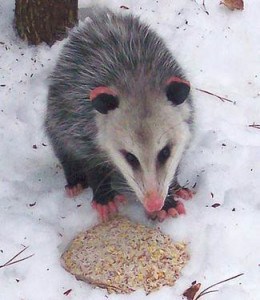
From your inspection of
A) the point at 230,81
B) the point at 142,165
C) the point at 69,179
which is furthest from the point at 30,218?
the point at 230,81

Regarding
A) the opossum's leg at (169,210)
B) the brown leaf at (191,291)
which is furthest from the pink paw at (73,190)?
the brown leaf at (191,291)

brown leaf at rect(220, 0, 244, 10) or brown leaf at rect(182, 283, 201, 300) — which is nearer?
brown leaf at rect(182, 283, 201, 300)

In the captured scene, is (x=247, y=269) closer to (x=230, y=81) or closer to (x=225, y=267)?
(x=225, y=267)

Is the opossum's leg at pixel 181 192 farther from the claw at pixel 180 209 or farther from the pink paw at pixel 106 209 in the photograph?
the pink paw at pixel 106 209

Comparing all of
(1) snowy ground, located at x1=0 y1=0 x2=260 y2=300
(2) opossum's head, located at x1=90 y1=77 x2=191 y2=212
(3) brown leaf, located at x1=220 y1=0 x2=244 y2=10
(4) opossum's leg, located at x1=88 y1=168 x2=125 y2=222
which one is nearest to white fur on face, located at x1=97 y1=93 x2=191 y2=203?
(2) opossum's head, located at x1=90 y1=77 x2=191 y2=212

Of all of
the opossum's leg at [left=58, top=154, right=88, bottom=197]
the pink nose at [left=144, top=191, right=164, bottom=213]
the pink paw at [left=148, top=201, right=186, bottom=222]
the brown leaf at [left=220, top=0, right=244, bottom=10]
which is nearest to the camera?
the pink nose at [left=144, top=191, right=164, bottom=213]

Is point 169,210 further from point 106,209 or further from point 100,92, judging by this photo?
point 100,92

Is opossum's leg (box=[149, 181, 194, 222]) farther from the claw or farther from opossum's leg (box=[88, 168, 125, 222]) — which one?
opossum's leg (box=[88, 168, 125, 222])
